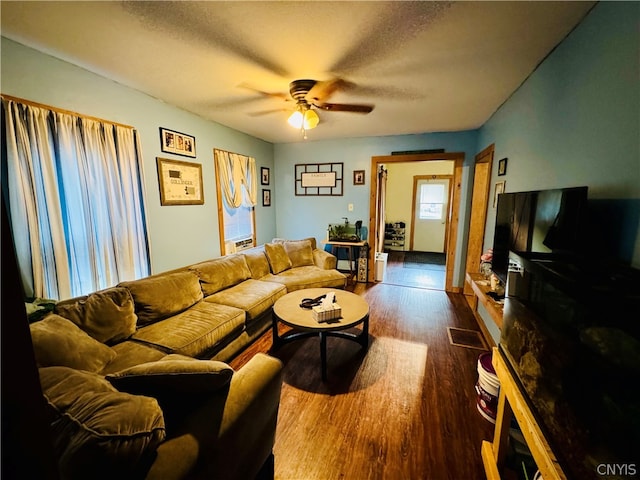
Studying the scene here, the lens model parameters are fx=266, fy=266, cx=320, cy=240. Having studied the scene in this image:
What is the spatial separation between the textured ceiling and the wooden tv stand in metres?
1.89

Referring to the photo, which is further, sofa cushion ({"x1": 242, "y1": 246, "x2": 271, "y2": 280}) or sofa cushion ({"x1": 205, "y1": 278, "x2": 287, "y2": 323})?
sofa cushion ({"x1": 242, "y1": 246, "x2": 271, "y2": 280})

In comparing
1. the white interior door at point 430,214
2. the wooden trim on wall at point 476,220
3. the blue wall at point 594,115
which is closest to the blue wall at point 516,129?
the blue wall at point 594,115

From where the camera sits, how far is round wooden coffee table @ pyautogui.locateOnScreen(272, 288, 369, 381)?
2131 millimetres

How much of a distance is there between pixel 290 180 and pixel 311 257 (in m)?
1.76

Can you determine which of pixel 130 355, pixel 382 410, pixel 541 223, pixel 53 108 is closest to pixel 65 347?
pixel 130 355

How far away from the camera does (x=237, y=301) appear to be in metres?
2.63

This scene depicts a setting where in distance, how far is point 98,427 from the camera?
2.52 feet

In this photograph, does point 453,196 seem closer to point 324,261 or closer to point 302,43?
point 324,261

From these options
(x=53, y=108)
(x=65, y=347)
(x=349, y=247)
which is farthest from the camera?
(x=349, y=247)

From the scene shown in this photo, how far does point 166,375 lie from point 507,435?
1688 mm

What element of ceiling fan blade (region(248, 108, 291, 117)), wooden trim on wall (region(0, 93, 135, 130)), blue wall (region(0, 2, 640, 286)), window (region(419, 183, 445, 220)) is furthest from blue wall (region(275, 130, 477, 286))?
window (region(419, 183, 445, 220))

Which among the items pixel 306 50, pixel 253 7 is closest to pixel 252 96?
pixel 306 50

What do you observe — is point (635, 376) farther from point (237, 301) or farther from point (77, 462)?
point (237, 301)

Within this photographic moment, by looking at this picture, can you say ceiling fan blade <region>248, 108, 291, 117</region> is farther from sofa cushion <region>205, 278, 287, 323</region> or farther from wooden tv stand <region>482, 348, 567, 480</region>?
wooden tv stand <region>482, 348, 567, 480</region>
